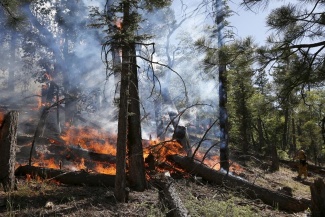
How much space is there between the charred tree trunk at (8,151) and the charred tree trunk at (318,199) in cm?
780

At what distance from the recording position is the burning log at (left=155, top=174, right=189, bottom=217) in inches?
210

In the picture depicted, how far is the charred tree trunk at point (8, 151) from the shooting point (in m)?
6.52

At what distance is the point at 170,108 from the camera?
19.6 meters

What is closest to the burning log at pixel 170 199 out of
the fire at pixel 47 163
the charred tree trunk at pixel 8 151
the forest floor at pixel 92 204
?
the forest floor at pixel 92 204

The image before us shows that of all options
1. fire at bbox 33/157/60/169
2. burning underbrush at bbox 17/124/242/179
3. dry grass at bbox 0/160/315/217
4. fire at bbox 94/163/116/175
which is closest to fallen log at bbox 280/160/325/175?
burning underbrush at bbox 17/124/242/179

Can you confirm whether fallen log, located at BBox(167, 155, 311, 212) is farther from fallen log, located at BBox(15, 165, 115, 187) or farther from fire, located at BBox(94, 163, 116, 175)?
fallen log, located at BBox(15, 165, 115, 187)

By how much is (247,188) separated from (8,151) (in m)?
6.95

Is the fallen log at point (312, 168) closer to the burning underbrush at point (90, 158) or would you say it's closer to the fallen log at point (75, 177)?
the burning underbrush at point (90, 158)

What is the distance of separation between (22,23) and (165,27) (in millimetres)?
24701

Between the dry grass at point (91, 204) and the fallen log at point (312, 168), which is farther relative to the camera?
the fallen log at point (312, 168)

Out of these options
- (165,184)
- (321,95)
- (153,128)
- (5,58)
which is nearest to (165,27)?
(153,128)

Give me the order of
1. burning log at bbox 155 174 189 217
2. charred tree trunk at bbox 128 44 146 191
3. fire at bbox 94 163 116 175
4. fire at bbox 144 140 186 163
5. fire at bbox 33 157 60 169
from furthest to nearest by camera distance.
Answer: fire at bbox 33 157 60 169 < fire at bbox 94 163 116 175 < fire at bbox 144 140 186 163 < charred tree trunk at bbox 128 44 146 191 < burning log at bbox 155 174 189 217

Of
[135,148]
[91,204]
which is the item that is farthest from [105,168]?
[91,204]

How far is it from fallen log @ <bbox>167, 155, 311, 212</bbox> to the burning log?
2478 mm
